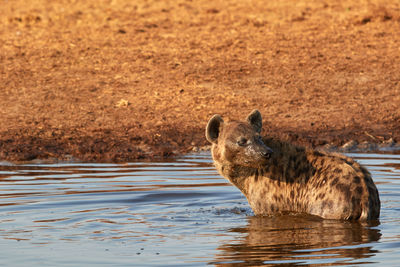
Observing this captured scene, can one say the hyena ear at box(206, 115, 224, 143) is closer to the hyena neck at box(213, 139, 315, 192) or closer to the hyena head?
the hyena head

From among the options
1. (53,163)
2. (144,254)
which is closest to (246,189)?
(144,254)

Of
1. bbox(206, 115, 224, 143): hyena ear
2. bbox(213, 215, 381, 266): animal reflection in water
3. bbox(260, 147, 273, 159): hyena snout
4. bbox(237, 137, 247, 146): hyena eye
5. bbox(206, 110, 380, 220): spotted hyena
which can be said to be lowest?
bbox(213, 215, 381, 266): animal reflection in water

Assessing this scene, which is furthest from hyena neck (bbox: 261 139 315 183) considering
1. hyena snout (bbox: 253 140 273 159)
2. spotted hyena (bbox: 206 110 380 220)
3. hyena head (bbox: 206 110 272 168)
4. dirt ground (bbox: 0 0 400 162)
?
dirt ground (bbox: 0 0 400 162)

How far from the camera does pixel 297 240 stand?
7.47m

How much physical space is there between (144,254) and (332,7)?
15.4 metres

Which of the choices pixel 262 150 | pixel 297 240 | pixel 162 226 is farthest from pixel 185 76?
pixel 297 240

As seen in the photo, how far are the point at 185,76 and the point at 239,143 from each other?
27.5 ft

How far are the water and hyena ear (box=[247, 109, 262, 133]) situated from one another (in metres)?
0.85

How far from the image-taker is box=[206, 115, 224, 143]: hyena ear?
8.20 meters

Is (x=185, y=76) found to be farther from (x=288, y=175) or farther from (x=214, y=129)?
(x=288, y=175)

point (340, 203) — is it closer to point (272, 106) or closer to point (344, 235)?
point (344, 235)

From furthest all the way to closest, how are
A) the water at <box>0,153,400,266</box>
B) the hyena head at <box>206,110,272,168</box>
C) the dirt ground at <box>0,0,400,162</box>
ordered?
1. the dirt ground at <box>0,0,400,162</box>
2. the hyena head at <box>206,110,272,168</box>
3. the water at <box>0,153,400,266</box>

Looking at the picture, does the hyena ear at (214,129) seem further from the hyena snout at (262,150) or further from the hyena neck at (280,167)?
the hyena snout at (262,150)

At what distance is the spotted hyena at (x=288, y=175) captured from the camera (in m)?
7.46
